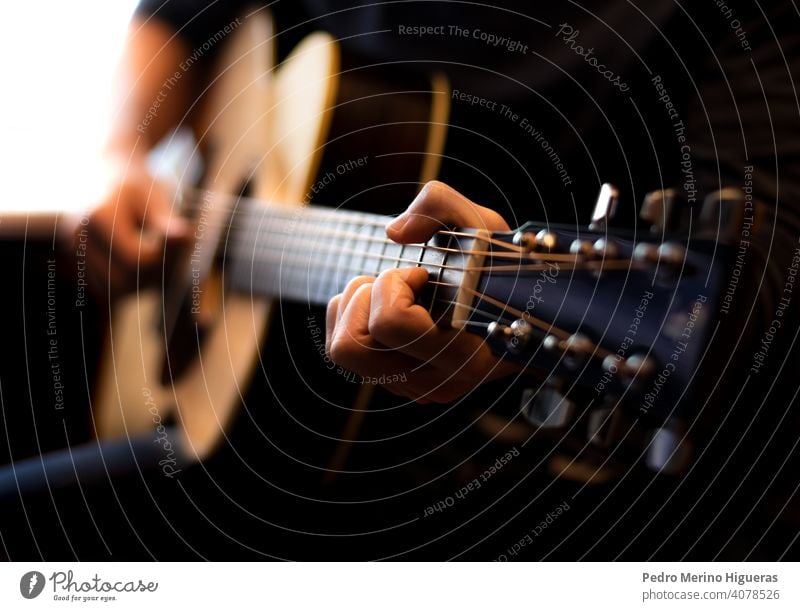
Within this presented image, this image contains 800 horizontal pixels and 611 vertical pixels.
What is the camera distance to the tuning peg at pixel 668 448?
0.97 feet

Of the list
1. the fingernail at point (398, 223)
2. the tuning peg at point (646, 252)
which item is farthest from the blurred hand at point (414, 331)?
the tuning peg at point (646, 252)

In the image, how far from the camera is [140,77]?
442 mm

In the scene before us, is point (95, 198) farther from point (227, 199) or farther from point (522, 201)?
point (522, 201)

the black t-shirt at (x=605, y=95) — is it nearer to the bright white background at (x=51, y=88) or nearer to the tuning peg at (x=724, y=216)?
the bright white background at (x=51, y=88)

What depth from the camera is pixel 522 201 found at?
50cm

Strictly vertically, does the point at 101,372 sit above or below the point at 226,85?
below

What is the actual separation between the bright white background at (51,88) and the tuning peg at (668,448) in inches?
14.7

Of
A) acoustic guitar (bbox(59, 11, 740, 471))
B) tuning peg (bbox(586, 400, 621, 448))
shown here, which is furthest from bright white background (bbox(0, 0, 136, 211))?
tuning peg (bbox(586, 400, 621, 448))

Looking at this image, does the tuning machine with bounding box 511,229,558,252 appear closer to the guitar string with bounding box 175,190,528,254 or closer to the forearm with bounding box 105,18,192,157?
the guitar string with bounding box 175,190,528,254

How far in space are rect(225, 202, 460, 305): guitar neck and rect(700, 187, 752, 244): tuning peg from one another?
5.9 inches

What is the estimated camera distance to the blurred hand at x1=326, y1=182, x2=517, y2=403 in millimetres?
387

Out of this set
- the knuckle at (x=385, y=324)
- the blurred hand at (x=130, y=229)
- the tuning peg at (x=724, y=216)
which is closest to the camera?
the tuning peg at (x=724, y=216)

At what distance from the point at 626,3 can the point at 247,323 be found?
355 millimetres

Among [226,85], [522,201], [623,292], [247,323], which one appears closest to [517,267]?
[623,292]
